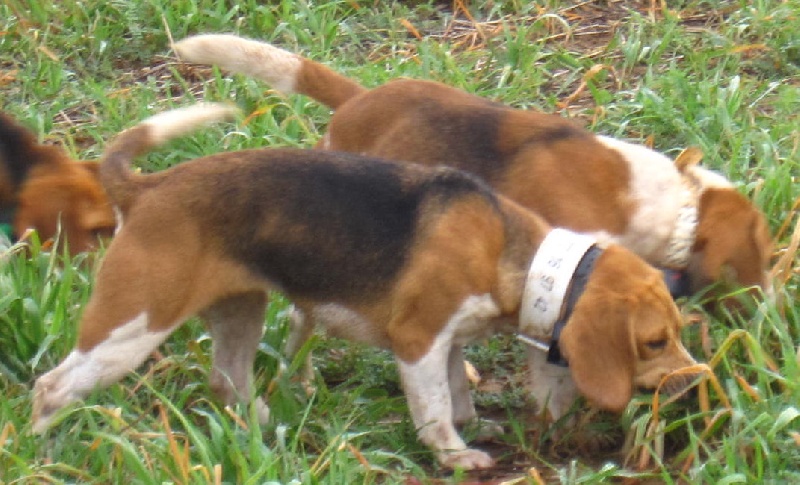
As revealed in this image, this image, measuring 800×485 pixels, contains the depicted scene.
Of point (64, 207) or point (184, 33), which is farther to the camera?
point (184, 33)

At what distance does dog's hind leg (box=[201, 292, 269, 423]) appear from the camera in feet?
16.5

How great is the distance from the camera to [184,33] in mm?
8398

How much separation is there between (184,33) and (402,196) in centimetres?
403

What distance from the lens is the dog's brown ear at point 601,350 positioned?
14.3 feet

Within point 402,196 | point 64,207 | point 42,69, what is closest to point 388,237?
point 402,196

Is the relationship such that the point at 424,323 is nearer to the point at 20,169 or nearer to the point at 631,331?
the point at 631,331

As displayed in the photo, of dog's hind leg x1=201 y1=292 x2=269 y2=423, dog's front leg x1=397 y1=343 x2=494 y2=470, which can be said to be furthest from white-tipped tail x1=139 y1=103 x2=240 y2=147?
dog's front leg x1=397 y1=343 x2=494 y2=470

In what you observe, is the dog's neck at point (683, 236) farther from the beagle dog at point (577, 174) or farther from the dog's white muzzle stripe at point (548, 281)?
the dog's white muzzle stripe at point (548, 281)

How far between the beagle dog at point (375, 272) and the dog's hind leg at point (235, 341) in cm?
22

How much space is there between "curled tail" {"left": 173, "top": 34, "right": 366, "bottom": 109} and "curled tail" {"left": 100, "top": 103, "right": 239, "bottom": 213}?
755mm

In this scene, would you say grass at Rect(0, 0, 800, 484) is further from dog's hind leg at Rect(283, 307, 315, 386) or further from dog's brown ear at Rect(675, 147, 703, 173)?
dog's brown ear at Rect(675, 147, 703, 173)

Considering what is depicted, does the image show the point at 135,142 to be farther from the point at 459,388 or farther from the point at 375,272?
the point at 459,388

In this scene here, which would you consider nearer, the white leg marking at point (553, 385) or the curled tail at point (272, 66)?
the white leg marking at point (553, 385)

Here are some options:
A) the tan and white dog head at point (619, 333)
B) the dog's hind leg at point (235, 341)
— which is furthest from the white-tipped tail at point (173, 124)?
the tan and white dog head at point (619, 333)
